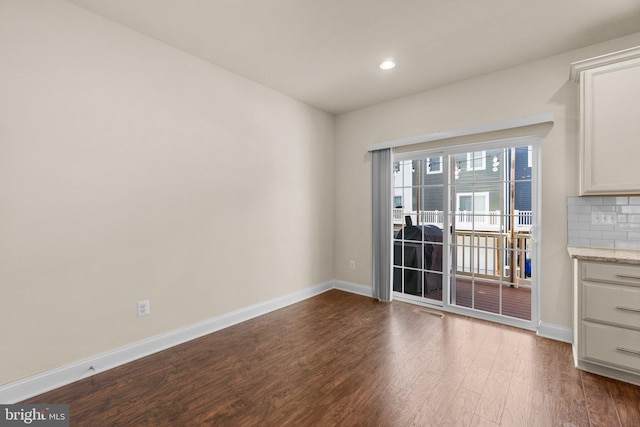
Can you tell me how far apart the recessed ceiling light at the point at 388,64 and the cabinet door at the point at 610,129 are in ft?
5.35

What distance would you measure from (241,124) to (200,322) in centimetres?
222

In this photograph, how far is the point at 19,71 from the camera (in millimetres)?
1952

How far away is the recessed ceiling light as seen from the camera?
294cm

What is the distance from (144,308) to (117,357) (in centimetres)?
41

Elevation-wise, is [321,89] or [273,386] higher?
[321,89]

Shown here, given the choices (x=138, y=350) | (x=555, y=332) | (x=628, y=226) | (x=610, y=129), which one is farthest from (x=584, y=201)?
(x=138, y=350)

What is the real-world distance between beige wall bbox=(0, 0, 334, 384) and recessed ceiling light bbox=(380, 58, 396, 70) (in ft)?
4.70

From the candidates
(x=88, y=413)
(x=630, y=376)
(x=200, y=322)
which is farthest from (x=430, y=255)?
(x=88, y=413)

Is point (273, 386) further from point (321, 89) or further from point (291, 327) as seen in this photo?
point (321, 89)

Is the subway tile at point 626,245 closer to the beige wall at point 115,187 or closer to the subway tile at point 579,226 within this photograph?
the subway tile at point 579,226

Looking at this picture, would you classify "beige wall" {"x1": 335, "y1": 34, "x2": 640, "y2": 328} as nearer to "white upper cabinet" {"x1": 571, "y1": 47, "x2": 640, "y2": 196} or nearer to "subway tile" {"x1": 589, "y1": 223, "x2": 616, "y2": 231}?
"subway tile" {"x1": 589, "y1": 223, "x2": 616, "y2": 231}

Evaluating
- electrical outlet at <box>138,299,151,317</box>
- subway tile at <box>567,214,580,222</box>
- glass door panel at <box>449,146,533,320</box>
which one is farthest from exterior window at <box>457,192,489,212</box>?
electrical outlet at <box>138,299,151,317</box>

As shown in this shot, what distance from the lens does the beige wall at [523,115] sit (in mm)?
2756

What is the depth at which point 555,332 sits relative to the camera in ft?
9.21
